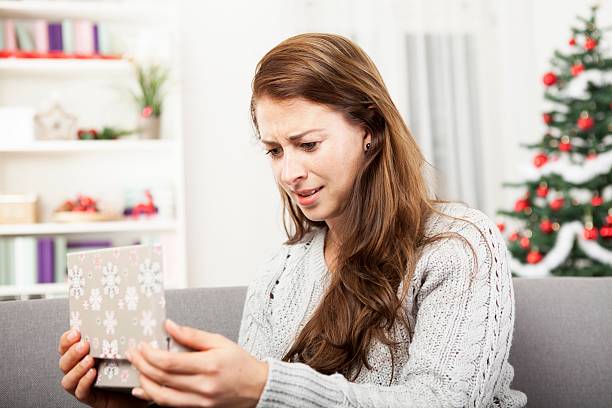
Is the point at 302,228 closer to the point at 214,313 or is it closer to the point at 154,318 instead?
the point at 214,313

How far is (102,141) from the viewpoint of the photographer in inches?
148

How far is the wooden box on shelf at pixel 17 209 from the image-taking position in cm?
363

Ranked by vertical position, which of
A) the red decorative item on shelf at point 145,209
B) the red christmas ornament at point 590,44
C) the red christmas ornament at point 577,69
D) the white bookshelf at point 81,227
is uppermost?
the red christmas ornament at point 590,44

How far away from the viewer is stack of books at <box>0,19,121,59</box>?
3.76 m

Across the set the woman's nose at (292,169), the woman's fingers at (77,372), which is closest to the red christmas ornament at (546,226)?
the woman's nose at (292,169)

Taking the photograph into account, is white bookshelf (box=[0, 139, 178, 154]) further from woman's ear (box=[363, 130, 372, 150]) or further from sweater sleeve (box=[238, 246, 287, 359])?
woman's ear (box=[363, 130, 372, 150])

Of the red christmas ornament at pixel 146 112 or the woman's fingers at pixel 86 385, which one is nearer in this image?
the woman's fingers at pixel 86 385

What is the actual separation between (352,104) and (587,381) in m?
0.80

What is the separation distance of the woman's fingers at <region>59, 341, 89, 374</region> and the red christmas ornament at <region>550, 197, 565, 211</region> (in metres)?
2.66

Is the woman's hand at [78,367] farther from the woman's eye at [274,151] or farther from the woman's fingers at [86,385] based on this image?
the woman's eye at [274,151]

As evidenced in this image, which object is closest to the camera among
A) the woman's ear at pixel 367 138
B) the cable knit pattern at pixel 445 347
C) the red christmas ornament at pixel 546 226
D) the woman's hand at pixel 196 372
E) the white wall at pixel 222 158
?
the woman's hand at pixel 196 372

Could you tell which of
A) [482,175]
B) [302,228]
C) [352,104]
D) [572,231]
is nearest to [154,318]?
[352,104]

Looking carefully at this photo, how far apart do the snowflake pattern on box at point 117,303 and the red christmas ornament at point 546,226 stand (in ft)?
8.68

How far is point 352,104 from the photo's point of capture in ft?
4.39
